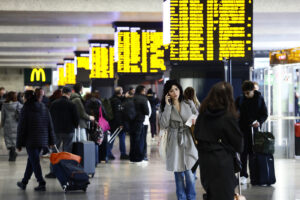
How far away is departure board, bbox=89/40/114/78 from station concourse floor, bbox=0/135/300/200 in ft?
32.6

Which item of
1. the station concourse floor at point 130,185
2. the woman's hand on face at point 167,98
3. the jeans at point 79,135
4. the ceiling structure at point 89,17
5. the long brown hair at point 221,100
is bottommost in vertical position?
the station concourse floor at point 130,185

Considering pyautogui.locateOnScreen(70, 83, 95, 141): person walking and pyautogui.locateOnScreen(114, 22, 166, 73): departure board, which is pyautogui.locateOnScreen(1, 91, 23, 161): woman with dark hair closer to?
pyautogui.locateOnScreen(70, 83, 95, 141): person walking

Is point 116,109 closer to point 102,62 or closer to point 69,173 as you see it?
point 69,173

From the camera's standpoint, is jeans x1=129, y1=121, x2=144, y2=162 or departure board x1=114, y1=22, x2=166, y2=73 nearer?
jeans x1=129, y1=121, x2=144, y2=162

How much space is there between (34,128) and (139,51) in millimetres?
8990

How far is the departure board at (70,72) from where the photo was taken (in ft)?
114

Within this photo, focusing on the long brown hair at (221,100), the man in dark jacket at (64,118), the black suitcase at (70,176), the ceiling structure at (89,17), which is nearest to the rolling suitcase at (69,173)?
the black suitcase at (70,176)

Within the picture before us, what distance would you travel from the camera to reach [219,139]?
5605 millimetres

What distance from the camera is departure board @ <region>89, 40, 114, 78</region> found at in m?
23.5

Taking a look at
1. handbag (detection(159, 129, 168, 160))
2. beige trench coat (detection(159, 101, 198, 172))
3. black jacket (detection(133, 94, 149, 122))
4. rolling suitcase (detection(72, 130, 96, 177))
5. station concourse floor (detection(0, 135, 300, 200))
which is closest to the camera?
beige trench coat (detection(159, 101, 198, 172))

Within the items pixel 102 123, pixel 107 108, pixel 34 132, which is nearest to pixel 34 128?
pixel 34 132

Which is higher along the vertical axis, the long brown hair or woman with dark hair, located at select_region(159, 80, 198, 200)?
the long brown hair

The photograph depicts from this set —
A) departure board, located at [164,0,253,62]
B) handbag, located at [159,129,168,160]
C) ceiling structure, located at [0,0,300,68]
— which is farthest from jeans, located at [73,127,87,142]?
ceiling structure, located at [0,0,300,68]

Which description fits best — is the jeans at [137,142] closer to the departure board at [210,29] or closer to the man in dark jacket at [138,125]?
the man in dark jacket at [138,125]
